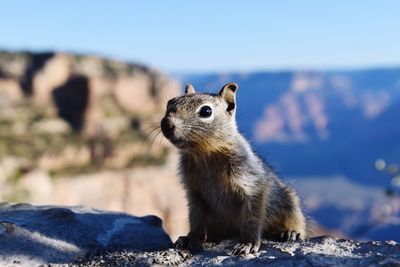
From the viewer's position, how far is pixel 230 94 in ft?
29.6

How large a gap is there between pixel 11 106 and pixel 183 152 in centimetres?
9564

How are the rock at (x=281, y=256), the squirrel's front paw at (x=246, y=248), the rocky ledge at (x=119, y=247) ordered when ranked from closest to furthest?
the rock at (x=281, y=256) → the rocky ledge at (x=119, y=247) → the squirrel's front paw at (x=246, y=248)

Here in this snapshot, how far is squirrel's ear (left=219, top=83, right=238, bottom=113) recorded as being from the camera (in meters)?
8.95

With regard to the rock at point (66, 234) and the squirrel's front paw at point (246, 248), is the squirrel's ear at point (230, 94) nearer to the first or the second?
the squirrel's front paw at point (246, 248)

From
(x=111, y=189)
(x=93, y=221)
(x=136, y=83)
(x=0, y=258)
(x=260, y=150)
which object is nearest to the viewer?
(x=0, y=258)

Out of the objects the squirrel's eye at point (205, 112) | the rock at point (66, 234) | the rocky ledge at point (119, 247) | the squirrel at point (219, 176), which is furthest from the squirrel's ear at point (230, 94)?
the rock at point (66, 234)

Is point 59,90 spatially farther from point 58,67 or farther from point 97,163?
point 97,163

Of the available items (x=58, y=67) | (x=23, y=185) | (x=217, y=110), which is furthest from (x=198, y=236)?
(x=58, y=67)

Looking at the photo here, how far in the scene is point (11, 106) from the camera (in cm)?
9925

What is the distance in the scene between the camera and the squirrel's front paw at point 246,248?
7.78 meters

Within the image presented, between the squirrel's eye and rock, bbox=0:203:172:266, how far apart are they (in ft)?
6.61

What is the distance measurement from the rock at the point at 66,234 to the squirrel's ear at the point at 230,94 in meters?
2.28

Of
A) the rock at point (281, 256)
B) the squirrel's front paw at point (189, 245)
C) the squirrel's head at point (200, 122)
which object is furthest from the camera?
the squirrel's front paw at point (189, 245)

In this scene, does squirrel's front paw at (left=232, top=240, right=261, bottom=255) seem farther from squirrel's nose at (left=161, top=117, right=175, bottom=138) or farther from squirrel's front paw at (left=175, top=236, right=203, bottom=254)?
squirrel's nose at (left=161, top=117, right=175, bottom=138)
